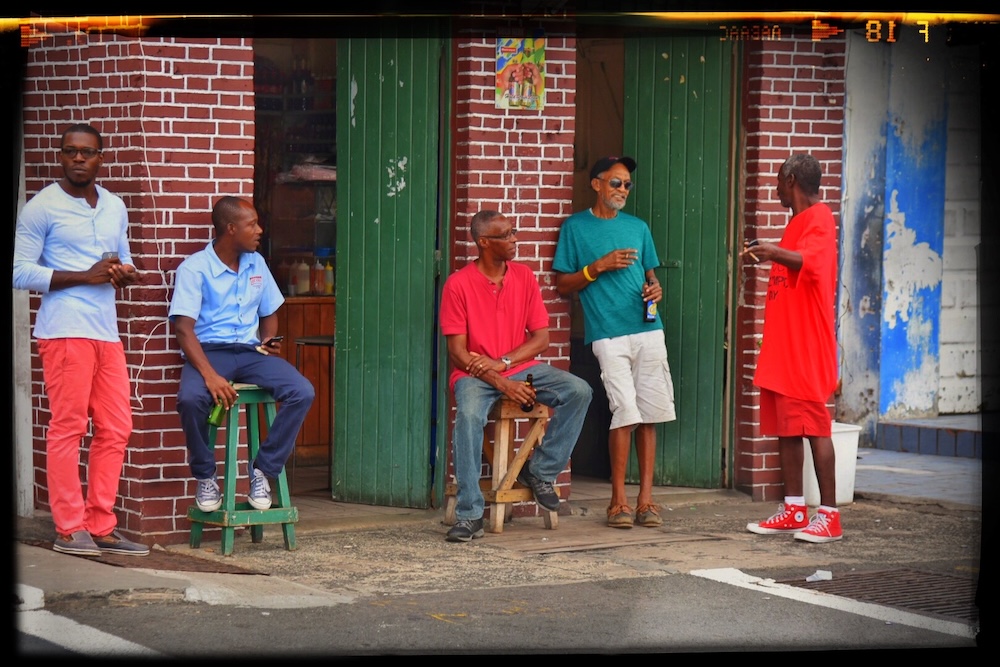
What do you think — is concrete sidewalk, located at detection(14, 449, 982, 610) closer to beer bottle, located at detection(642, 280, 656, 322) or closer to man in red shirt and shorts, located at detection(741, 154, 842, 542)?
man in red shirt and shorts, located at detection(741, 154, 842, 542)

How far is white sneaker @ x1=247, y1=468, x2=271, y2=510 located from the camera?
8273 mm

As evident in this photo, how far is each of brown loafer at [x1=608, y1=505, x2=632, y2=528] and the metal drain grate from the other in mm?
1506

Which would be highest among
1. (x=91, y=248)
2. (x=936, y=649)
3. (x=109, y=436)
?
(x=91, y=248)

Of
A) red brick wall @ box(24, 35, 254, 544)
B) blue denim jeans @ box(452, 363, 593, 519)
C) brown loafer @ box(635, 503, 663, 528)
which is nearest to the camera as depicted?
red brick wall @ box(24, 35, 254, 544)

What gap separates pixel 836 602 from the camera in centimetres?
744

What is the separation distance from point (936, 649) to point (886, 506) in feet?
11.4

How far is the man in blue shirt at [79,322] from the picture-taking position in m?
7.82

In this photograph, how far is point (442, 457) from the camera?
945 centimetres

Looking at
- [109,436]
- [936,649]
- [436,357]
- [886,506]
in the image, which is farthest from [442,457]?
[936,649]

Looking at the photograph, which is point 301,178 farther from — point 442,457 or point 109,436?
point 109,436

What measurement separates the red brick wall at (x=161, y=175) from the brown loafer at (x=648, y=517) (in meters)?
2.53

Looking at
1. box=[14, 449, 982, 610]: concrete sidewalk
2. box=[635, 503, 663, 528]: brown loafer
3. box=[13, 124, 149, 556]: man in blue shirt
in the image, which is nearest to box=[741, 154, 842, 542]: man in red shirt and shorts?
box=[14, 449, 982, 610]: concrete sidewalk

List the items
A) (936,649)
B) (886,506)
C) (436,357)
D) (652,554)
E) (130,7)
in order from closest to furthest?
1. (936,649)
2. (130,7)
3. (652,554)
4. (436,357)
5. (886,506)

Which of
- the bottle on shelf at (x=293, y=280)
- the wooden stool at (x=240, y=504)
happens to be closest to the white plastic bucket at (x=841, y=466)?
the wooden stool at (x=240, y=504)
